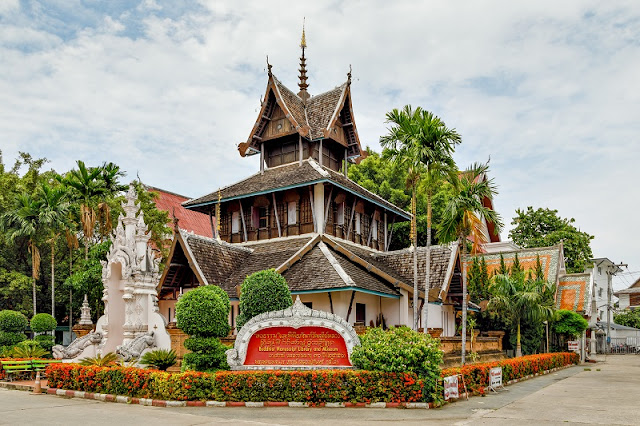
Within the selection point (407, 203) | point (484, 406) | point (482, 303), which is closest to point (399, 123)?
point (484, 406)

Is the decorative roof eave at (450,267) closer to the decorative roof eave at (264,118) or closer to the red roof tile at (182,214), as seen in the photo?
the decorative roof eave at (264,118)

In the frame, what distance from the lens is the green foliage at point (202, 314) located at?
52.0 feet

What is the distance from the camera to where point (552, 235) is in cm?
4922

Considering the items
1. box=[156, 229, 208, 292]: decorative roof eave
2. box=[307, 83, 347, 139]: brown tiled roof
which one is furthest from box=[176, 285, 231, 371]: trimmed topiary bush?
box=[307, 83, 347, 139]: brown tiled roof

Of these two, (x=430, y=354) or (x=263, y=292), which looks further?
(x=263, y=292)

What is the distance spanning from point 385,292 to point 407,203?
656 inches

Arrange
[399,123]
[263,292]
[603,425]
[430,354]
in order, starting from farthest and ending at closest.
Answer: [399,123], [263,292], [430,354], [603,425]

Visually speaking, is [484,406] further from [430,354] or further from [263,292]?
[263,292]

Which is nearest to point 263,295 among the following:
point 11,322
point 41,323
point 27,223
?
point 11,322

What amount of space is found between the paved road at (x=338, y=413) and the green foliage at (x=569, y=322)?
16.6m

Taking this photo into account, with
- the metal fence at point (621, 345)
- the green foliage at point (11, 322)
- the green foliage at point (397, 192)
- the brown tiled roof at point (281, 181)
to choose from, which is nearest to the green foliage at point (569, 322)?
the green foliage at point (397, 192)

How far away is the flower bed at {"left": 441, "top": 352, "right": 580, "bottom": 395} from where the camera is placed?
16.9m

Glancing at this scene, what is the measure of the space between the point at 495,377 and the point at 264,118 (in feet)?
60.2

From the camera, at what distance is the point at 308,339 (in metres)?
16.0
